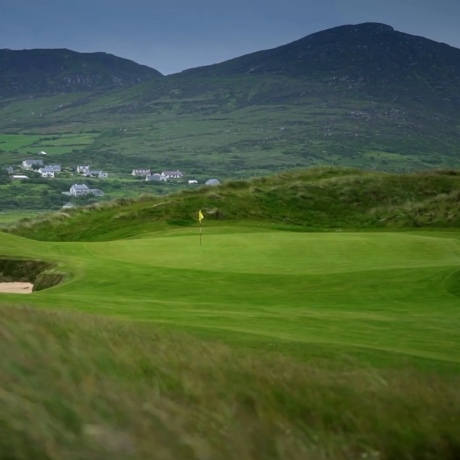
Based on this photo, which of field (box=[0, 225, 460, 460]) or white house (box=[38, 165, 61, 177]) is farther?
white house (box=[38, 165, 61, 177])

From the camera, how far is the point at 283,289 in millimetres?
19516

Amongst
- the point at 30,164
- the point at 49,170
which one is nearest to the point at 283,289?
the point at 49,170

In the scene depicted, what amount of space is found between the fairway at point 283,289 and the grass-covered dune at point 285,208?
1403 cm

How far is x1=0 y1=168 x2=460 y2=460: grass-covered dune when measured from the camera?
417cm

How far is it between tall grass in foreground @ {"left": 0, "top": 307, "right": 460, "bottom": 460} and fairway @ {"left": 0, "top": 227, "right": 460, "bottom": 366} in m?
3.69

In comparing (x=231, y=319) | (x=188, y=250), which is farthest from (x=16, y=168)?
(x=231, y=319)

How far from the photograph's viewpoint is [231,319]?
1292 cm

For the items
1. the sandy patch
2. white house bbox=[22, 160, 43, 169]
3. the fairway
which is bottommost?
white house bbox=[22, 160, 43, 169]

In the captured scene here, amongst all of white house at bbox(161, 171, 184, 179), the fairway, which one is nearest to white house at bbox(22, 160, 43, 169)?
white house at bbox(161, 171, 184, 179)

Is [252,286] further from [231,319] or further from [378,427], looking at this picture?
[378,427]

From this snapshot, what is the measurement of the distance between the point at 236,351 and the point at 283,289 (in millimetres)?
11796

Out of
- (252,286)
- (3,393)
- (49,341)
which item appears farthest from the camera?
(252,286)

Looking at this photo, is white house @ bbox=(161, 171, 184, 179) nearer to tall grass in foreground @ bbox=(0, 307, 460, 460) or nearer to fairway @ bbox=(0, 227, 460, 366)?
fairway @ bbox=(0, 227, 460, 366)

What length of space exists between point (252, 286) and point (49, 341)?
47.0 feet
